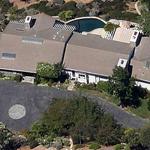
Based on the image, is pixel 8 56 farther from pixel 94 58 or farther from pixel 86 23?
pixel 86 23

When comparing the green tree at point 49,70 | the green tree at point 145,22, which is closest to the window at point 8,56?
the green tree at point 49,70

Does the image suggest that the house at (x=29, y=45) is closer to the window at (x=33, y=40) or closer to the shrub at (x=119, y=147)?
the window at (x=33, y=40)

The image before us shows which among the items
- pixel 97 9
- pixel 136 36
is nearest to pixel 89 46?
pixel 136 36

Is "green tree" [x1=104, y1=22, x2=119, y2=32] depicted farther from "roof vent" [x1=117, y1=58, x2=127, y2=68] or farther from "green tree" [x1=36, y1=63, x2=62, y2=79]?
"green tree" [x1=36, y1=63, x2=62, y2=79]

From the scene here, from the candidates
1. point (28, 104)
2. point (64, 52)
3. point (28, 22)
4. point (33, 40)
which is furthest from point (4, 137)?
point (28, 22)

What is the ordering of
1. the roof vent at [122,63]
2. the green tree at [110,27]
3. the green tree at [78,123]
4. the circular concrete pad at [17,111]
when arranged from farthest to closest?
the green tree at [110,27], the roof vent at [122,63], the circular concrete pad at [17,111], the green tree at [78,123]

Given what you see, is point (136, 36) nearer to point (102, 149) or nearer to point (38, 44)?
point (38, 44)
